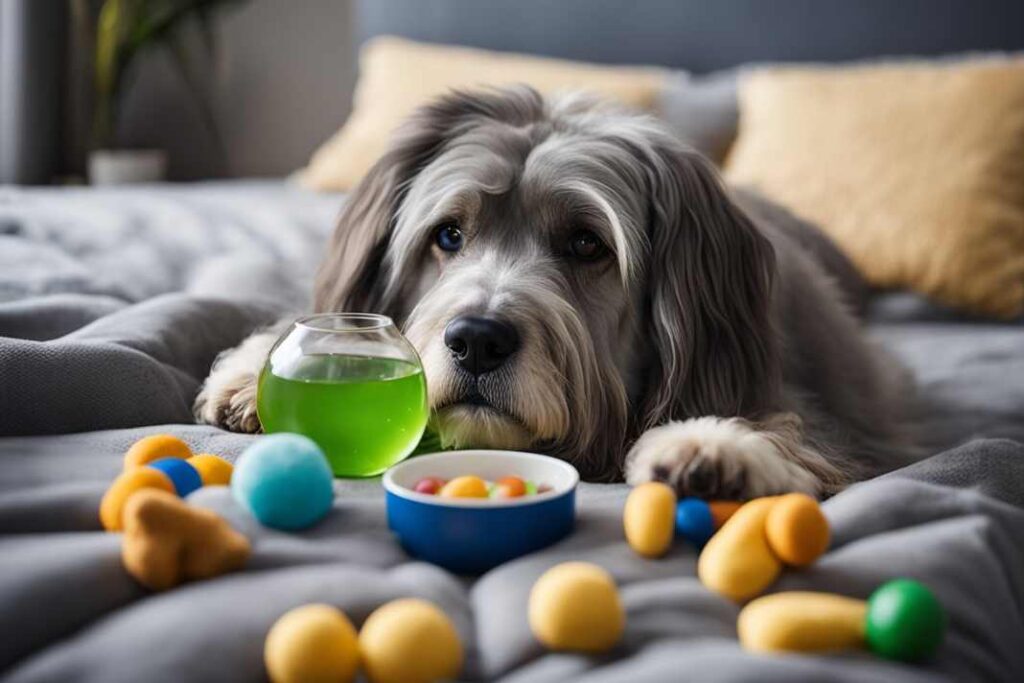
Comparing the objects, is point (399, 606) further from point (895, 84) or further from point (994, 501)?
point (895, 84)

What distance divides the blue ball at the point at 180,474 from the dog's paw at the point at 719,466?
706mm

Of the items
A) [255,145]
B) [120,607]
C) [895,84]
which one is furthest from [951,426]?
[255,145]

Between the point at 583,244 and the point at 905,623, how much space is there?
1.17 meters

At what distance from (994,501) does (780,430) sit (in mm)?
539

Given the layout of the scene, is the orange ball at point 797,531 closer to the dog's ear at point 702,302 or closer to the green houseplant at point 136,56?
the dog's ear at point 702,302

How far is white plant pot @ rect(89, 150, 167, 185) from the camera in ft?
18.4

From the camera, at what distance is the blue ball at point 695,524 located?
144cm

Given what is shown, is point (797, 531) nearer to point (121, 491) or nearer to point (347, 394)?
point (347, 394)

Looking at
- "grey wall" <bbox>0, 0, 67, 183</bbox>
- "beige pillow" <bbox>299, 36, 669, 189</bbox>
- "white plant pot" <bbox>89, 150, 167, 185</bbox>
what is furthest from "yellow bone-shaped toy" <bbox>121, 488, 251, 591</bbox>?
"white plant pot" <bbox>89, 150, 167, 185</bbox>

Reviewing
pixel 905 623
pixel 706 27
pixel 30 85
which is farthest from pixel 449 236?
pixel 30 85

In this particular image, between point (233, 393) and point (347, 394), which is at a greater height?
point (347, 394)

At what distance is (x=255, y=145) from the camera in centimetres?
661

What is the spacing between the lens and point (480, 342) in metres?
1.82

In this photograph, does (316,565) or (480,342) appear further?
(480,342)
